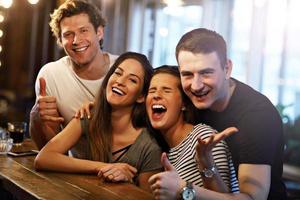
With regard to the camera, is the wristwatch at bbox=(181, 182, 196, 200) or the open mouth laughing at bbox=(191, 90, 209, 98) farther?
the open mouth laughing at bbox=(191, 90, 209, 98)

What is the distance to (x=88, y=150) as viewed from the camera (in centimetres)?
199

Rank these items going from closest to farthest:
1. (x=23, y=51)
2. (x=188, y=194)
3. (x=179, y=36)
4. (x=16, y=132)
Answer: (x=188, y=194) < (x=16, y=132) < (x=179, y=36) < (x=23, y=51)

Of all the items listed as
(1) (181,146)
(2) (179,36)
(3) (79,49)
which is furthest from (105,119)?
(2) (179,36)

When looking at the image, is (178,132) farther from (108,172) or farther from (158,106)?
(108,172)

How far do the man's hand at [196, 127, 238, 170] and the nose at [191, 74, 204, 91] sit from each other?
267 mm

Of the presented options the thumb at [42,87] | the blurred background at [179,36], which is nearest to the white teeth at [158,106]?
the thumb at [42,87]

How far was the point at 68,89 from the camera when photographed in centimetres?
251

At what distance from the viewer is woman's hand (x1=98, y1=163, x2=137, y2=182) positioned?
1.68 metres

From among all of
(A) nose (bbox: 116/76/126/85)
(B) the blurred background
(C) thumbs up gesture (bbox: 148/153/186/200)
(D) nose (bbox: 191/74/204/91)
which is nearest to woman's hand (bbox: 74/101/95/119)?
(A) nose (bbox: 116/76/126/85)

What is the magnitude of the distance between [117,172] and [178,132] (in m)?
0.32

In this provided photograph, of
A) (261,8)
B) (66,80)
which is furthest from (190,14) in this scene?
(66,80)

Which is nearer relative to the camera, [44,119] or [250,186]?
[250,186]

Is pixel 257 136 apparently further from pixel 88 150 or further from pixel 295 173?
pixel 295 173

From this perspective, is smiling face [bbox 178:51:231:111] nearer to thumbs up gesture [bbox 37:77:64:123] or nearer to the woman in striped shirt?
the woman in striped shirt
